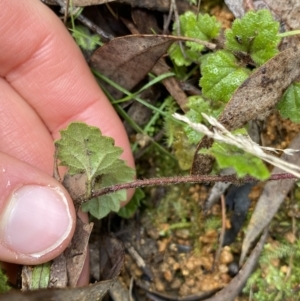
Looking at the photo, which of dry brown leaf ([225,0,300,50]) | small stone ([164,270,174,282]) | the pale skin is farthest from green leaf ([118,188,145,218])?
dry brown leaf ([225,0,300,50])

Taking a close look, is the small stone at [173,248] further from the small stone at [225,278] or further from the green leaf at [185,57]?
the green leaf at [185,57]

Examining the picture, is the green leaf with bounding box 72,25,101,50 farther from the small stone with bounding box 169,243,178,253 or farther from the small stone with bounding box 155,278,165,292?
the small stone with bounding box 155,278,165,292

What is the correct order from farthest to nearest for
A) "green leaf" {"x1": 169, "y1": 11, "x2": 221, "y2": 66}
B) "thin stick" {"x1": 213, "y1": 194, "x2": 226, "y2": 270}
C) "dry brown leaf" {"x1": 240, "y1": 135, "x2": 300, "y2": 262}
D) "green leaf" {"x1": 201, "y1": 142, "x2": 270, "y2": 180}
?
"thin stick" {"x1": 213, "y1": 194, "x2": 226, "y2": 270}, "dry brown leaf" {"x1": 240, "y1": 135, "x2": 300, "y2": 262}, "green leaf" {"x1": 169, "y1": 11, "x2": 221, "y2": 66}, "green leaf" {"x1": 201, "y1": 142, "x2": 270, "y2": 180}

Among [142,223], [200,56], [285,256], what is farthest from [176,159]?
[285,256]

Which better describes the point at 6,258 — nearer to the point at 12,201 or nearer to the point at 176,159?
the point at 12,201

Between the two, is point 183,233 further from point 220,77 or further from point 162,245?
point 220,77

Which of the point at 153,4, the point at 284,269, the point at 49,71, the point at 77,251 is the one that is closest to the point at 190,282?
the point at 284,269

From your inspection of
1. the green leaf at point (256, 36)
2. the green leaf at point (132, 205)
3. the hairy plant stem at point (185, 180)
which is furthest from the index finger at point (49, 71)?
the green leaf at point (256, 36)
